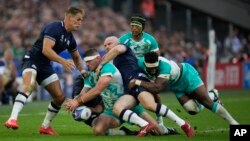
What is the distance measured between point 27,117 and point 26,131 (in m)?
3.87

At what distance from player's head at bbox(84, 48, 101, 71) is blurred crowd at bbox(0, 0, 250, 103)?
1170 centimetres

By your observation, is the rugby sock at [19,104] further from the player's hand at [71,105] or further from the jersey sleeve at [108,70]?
the jersey sleeve at [108,70]

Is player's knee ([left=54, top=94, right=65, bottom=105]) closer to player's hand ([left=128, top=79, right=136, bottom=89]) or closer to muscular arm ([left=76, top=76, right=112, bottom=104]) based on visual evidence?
muscular arm ([left=76, top=76, right=112, bottom=104])

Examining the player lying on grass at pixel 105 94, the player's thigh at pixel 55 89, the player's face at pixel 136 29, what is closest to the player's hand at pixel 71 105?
the player lying on grass at pixel 105 94

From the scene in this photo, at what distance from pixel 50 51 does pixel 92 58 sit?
838mm

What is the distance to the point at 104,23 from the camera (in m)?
34.2

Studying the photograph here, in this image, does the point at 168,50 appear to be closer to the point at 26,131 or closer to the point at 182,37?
the point at 182,37

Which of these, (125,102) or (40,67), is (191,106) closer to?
(125,102)

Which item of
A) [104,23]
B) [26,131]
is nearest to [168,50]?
[104,23]

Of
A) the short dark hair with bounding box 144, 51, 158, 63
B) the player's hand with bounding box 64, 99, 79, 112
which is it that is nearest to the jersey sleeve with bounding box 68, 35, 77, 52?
the player's hand with bounding box 64, 99, 79, 112

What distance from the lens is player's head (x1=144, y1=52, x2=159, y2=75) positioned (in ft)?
Result: 47.8

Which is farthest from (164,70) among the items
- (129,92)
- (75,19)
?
(75,19)

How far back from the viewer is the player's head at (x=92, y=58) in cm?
1476

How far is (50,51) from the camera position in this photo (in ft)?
49.6
